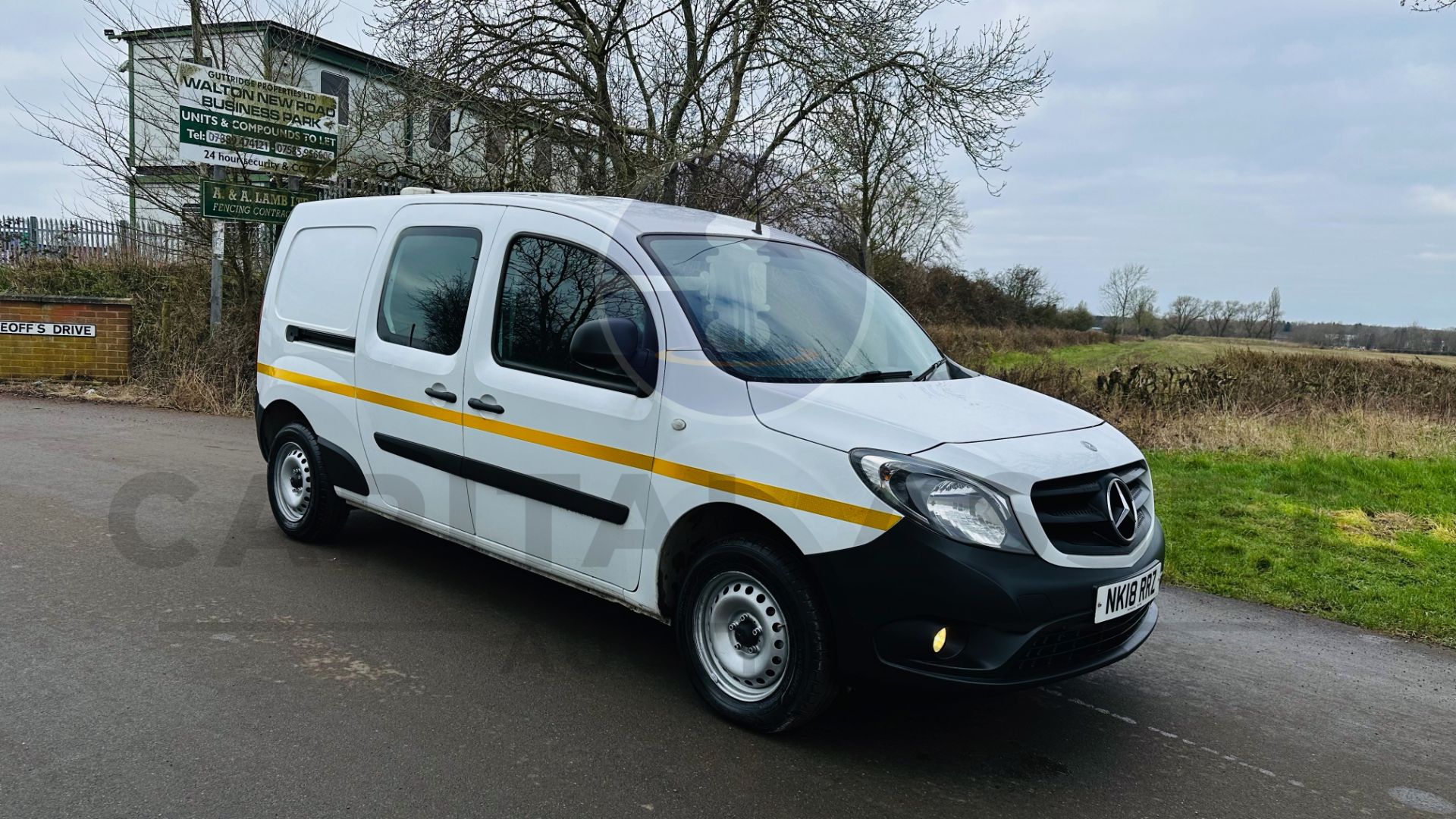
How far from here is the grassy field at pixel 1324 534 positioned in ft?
20.1

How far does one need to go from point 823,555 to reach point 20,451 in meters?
8.27

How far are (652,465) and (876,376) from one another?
40.4 inches

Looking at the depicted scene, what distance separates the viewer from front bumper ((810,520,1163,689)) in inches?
133

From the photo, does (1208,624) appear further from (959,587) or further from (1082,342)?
(1082,342)

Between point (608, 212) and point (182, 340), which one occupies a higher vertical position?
point (608, 212)

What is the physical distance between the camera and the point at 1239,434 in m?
11.5

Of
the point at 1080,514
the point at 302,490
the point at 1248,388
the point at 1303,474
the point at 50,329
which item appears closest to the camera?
the point at 1080,514

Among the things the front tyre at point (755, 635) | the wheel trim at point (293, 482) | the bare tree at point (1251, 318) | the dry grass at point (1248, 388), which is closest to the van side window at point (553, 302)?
the front tyre at point (755, 635)

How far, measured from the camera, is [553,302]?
4.61 meters

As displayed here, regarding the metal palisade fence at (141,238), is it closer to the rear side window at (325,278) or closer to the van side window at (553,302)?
the rear side window at (325,278)

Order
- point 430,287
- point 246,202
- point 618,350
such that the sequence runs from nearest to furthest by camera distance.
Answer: point 618,350 < point 430,287 < point 246,202

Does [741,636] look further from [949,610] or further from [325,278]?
[325,278]

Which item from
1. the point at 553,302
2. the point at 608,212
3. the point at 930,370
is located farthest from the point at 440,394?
the point at 930,370

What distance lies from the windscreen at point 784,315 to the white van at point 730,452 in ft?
0.05
